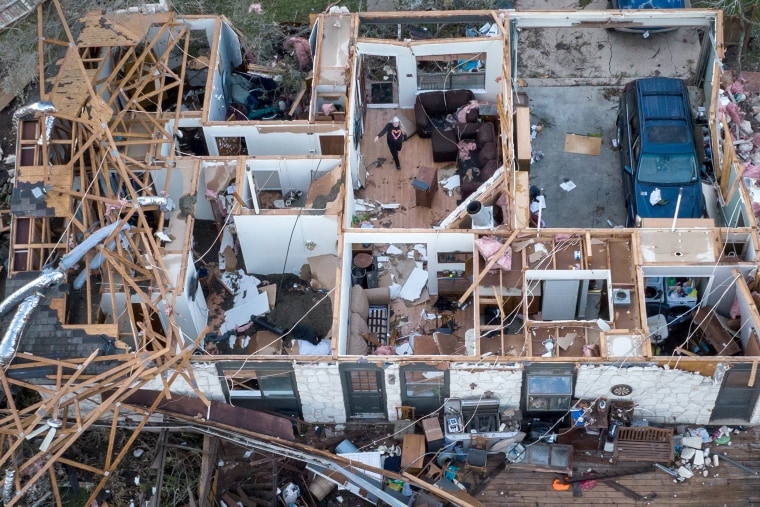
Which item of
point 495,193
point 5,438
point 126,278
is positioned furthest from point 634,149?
point 5,438

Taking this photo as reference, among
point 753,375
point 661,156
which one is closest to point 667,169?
point 661,156

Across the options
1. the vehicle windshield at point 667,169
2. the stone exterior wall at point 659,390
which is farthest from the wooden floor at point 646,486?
the vehicle windshield at point 667,169

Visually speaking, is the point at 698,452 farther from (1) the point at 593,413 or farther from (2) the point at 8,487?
(2) the point at 8,487

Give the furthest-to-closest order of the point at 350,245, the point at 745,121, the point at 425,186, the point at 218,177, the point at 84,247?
the point at 745,121, the point at 425,186, the point at 218,177, the point at 350,245, the point at 84,247

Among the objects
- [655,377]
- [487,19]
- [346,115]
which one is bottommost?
[655,377]

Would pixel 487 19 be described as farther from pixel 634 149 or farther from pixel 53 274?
pixel 53 274
